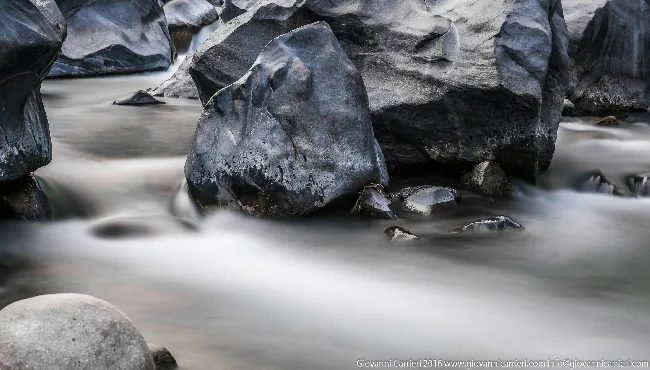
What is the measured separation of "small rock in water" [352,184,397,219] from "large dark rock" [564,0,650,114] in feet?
21.8

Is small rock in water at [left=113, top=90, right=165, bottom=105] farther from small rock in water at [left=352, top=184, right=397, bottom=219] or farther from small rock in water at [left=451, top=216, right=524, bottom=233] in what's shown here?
small rock in water at [left=451, top=216, right=524, bottom=233]

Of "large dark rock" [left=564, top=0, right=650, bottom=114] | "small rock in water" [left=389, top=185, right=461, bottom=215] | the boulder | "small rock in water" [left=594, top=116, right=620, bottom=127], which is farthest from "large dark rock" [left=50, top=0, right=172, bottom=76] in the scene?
"small rock in water" [left=389, top=185, right=461, bottom=215]

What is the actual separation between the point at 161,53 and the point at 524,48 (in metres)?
10.9

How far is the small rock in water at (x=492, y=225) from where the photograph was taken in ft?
19.4

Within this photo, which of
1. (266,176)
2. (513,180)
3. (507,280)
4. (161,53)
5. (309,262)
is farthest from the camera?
(161,53)

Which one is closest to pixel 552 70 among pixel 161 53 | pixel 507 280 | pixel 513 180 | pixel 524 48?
pixel 524 48

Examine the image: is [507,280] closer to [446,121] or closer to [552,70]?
[446,121]

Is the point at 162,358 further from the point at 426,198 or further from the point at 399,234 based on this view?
the point at 426,198

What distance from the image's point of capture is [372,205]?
6152 millimetres

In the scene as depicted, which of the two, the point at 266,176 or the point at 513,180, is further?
the point at 513,180

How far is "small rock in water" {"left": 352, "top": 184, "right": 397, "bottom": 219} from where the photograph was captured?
614 centimetres

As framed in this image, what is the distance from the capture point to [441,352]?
12.9ft

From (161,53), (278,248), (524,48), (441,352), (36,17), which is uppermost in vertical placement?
(524,48)

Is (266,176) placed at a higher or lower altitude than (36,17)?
lower
